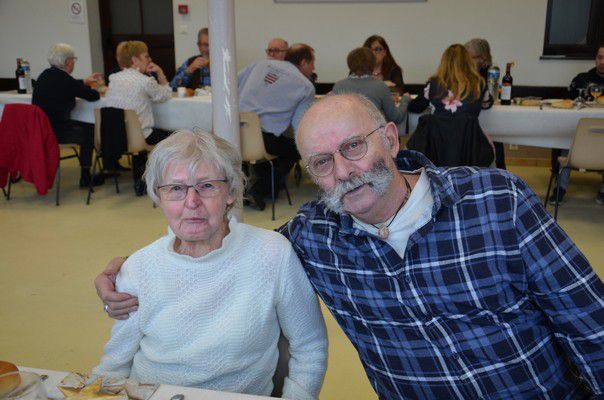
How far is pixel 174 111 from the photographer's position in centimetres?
524

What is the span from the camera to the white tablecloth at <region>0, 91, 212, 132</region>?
200 inches

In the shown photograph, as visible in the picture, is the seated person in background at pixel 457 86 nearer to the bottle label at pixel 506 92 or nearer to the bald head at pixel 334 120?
the bottle label at pixel 506 92

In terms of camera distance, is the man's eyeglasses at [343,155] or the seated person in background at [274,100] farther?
the seated person in background at [274,100]

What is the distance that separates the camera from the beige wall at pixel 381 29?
684cm

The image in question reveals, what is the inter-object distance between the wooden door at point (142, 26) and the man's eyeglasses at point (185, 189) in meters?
7.32

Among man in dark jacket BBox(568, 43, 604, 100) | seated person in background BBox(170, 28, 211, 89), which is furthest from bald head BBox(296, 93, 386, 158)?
seated person in background BBox(170, 28, 211, 89)

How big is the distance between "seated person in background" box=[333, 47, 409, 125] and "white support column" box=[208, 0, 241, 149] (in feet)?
5.45

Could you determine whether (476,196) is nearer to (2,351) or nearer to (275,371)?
(275,371)

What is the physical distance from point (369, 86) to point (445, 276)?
3420 millimetres

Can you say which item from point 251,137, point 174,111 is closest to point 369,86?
point 251,137

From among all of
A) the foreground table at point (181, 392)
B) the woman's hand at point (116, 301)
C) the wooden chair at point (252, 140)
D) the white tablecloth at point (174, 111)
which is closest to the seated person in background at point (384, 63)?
the white tablecloth at point (174, 111)

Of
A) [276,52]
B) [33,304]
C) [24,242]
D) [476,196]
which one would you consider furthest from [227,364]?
[276,52]

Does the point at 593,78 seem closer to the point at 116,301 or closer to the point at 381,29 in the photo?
the point at 381,29

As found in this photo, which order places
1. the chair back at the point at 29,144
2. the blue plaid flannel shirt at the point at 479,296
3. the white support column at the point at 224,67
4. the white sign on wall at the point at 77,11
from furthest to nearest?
the white sign on wall at the point at 77,11
the chair back at the point at 29,144
the white support column at the point at 224,67
the blue plaid flannel shirt at the point at 479,296
